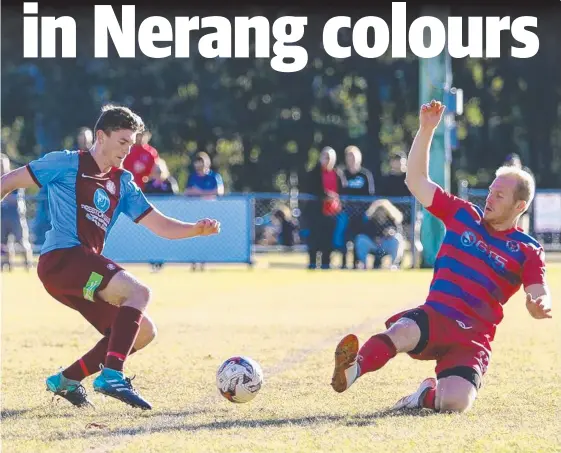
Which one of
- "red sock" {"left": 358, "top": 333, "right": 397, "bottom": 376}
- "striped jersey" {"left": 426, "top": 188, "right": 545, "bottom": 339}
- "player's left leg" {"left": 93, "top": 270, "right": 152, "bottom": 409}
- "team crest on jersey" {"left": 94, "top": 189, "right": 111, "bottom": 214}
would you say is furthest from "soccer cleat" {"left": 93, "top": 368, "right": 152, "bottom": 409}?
"striped jersey" {"left": 426, "top": 188, "right": 545, "bottom": 339}

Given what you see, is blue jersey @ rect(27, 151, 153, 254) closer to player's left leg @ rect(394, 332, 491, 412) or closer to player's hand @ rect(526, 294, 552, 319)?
player's left leg @ rect(394, 332, 491, 412)

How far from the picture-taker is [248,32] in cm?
3675

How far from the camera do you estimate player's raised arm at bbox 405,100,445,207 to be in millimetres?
6781

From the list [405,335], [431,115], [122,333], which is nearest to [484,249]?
[405,335]

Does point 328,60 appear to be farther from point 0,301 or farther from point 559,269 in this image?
point 0,301

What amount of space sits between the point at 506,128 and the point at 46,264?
3305 centimetres

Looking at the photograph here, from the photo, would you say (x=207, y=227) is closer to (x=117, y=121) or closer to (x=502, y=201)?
(x=117, y=121)

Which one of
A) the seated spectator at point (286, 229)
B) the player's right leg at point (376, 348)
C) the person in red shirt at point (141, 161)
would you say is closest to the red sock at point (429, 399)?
the player's right leg at point (376, 348)

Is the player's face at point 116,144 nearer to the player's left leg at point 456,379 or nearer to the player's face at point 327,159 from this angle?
the player's left leg at point 456,379

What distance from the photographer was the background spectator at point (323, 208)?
20141mm

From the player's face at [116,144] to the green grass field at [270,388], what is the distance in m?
1.31

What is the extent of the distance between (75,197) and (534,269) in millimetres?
2432

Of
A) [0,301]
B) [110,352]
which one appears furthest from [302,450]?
[0,301]

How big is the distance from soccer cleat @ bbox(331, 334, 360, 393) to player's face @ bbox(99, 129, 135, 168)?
63.5 inches
